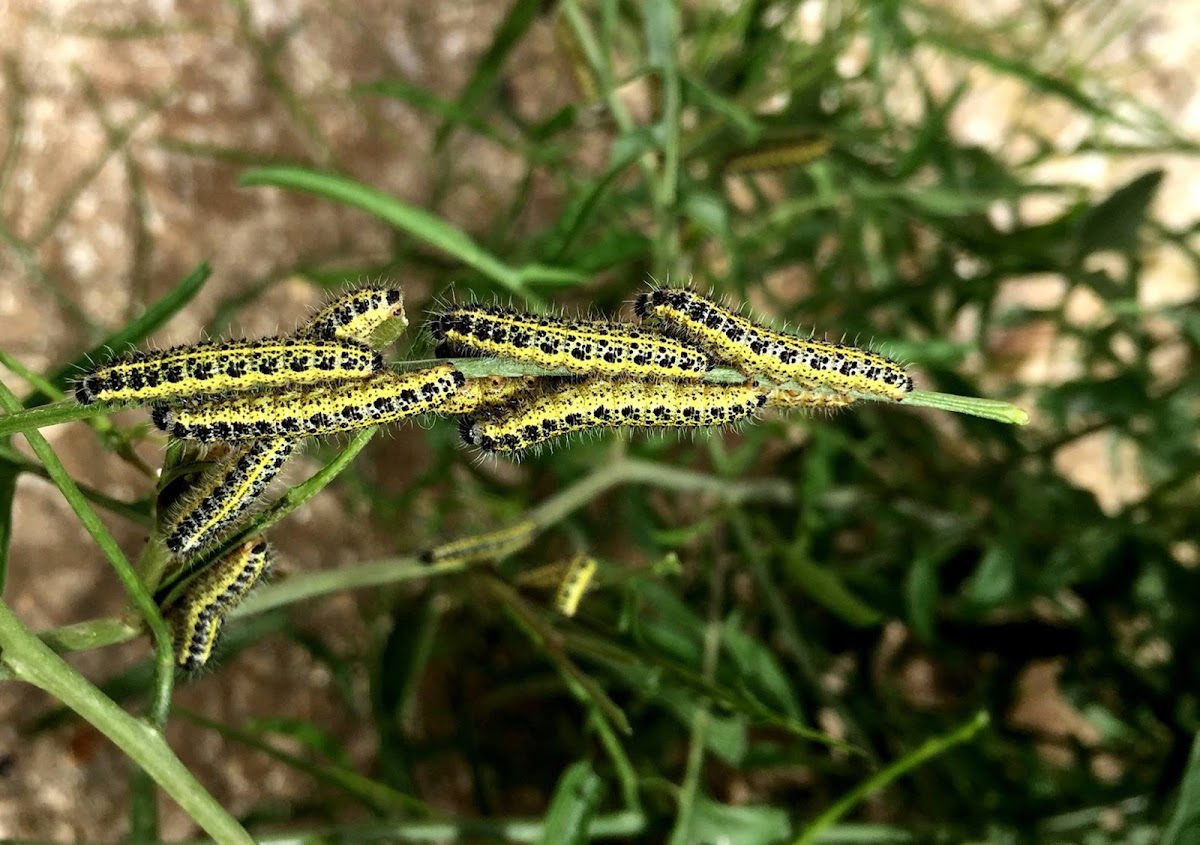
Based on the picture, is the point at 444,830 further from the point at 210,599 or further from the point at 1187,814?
the point at 1187,814

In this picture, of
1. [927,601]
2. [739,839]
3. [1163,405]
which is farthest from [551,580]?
[1163,405]

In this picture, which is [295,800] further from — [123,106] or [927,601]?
[123,106]

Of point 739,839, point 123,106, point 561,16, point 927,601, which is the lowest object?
point 739,839

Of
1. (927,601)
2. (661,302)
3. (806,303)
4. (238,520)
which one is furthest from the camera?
(806,303)

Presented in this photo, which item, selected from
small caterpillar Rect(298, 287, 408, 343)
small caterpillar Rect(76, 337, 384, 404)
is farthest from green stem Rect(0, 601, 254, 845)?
small caterpillar Rect(298, 287, 408, 343)

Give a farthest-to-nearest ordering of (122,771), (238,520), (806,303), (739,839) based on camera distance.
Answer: (122,771) → (806,303) → (739,839) → (238,520)

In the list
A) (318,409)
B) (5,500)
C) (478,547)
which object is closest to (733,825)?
(478,547)

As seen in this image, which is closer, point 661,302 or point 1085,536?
point 661,302
